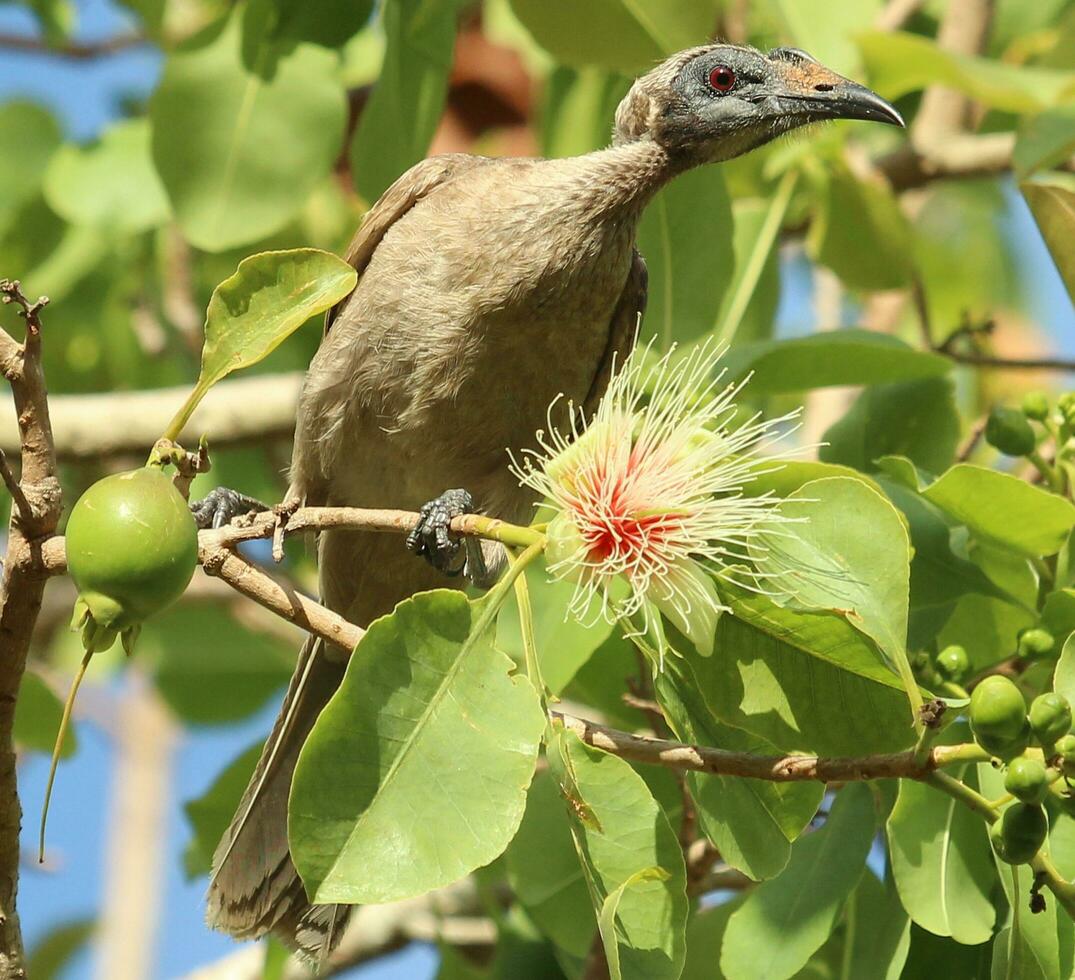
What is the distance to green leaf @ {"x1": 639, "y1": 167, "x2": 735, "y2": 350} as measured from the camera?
351cm

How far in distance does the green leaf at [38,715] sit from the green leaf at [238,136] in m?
1.14

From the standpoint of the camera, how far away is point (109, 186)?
14.9ft

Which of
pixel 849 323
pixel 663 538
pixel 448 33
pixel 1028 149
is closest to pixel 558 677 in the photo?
pixel 663 538

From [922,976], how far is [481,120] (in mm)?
5207

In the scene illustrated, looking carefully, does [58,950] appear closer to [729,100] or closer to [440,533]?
[440,533]

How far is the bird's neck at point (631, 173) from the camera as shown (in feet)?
12.0

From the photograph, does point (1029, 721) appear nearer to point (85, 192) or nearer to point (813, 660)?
point (813, 660)

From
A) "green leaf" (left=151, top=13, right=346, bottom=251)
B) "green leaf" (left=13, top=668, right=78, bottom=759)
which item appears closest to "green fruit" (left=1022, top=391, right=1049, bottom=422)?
"green leaf" (left=151, top=13, right=346, bottom=251)

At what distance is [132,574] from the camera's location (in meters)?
1.90

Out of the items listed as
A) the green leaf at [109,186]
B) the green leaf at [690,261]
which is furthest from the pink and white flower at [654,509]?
the green leaf at [109,186]

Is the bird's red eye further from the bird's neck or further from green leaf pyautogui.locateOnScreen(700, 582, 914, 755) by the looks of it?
green leaf pyautogui.locateOnScreen(700, 582, 914, 755)

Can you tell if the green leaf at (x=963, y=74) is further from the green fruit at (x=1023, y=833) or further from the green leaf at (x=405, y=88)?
the green fruit at (x=1023, y=833)

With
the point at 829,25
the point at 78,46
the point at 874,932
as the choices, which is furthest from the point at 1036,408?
the point at 78,46

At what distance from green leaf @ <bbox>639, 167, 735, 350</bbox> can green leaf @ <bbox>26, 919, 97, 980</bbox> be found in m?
3.48
